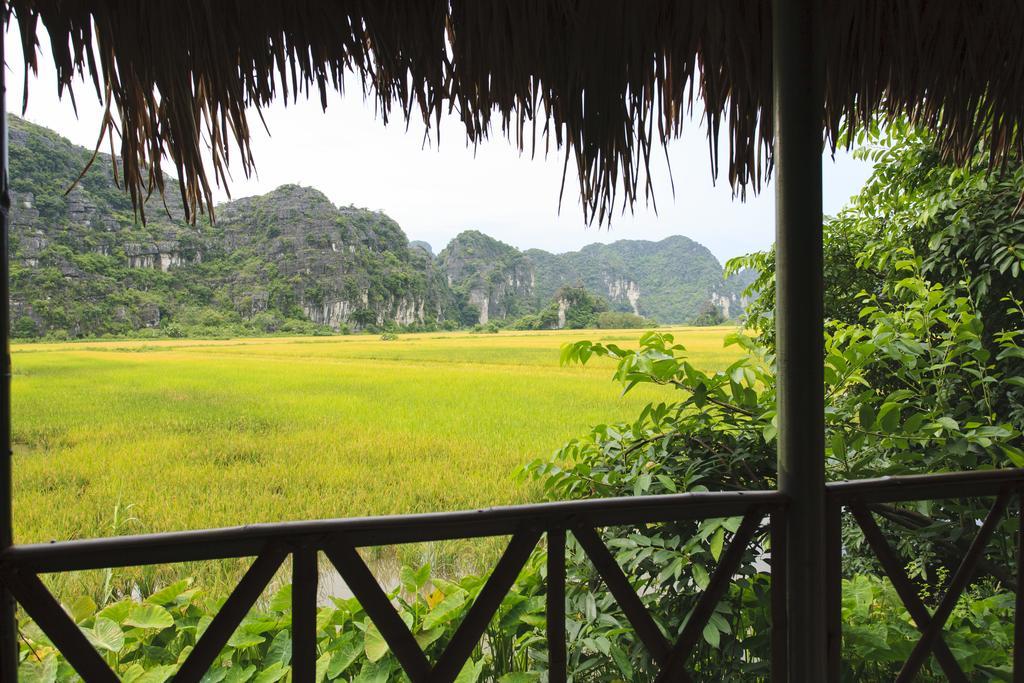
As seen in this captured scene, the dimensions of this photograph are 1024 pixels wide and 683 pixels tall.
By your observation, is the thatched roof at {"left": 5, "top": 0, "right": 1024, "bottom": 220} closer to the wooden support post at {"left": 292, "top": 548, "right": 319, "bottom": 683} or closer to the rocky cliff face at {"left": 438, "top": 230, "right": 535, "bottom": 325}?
the wooden support post at {"left": 292, "top": 548, "right": 319, "bottom": 683}

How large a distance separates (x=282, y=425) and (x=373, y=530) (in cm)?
389

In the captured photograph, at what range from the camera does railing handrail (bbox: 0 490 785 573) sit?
0.66 meters

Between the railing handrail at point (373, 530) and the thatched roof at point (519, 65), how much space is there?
0.58 metres

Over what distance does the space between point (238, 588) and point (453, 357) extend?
14.9ft

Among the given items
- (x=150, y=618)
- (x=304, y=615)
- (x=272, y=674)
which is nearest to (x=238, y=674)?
(x=272, y=674)

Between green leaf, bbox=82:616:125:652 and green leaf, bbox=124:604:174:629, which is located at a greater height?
green leaf, bbox=82:616:125:652

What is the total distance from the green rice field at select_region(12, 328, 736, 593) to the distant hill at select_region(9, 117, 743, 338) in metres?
0.24

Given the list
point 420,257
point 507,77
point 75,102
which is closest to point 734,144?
point 507,77

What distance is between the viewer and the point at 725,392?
5.09 ft

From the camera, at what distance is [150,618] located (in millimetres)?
1637

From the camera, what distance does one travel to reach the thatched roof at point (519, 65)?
2.84ft

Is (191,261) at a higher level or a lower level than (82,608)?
higher

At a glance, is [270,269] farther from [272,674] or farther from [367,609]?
[367,609]

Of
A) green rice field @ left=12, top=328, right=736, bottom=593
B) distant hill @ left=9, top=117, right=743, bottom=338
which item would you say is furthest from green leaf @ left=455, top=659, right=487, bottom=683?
distant hill @ left=9, top=117, right=743, bottom=338
